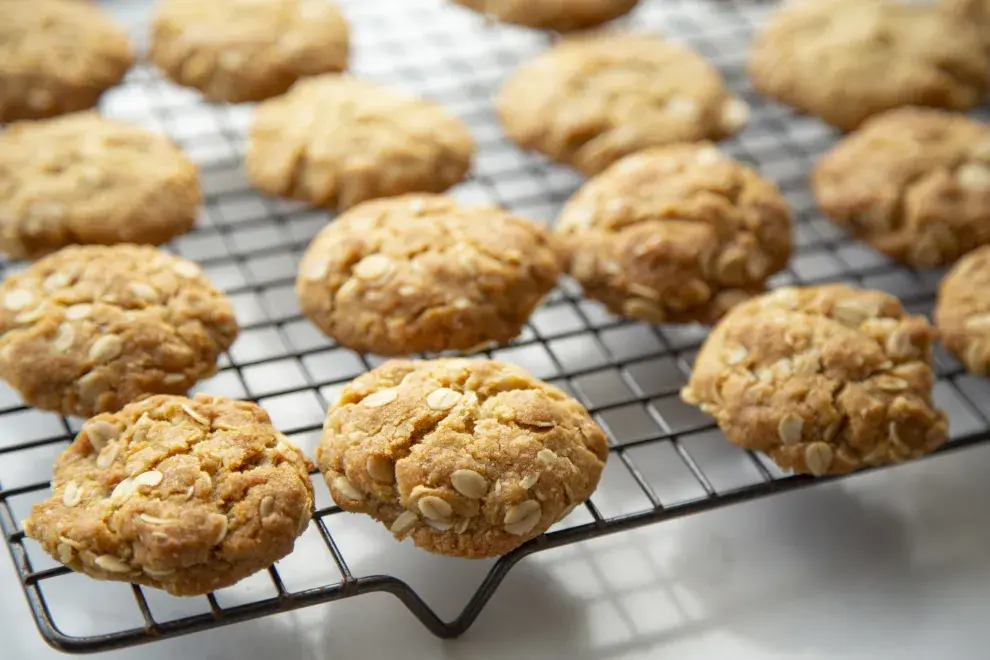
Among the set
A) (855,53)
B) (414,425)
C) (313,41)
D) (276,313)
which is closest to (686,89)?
(855,53)

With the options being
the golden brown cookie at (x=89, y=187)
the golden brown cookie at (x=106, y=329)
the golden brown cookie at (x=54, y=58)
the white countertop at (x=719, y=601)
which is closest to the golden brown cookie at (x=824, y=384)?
the white countertop at (x=719, y=601)

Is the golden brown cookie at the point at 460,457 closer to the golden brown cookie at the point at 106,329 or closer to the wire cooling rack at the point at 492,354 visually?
the wire cooling rack at the point at 492,354

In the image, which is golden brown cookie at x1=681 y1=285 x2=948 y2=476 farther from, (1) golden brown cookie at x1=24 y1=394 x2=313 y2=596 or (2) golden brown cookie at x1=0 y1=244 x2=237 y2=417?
(2) golden brown cookie at x1=0 y1=244 x2=237 y2=417

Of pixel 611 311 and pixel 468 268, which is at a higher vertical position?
pixel 468 268

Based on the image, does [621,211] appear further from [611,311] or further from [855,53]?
[855,53]

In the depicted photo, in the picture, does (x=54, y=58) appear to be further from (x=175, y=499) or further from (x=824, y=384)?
(x=824, y=384)

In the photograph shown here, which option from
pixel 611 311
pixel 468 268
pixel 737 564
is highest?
pixel 468 268
